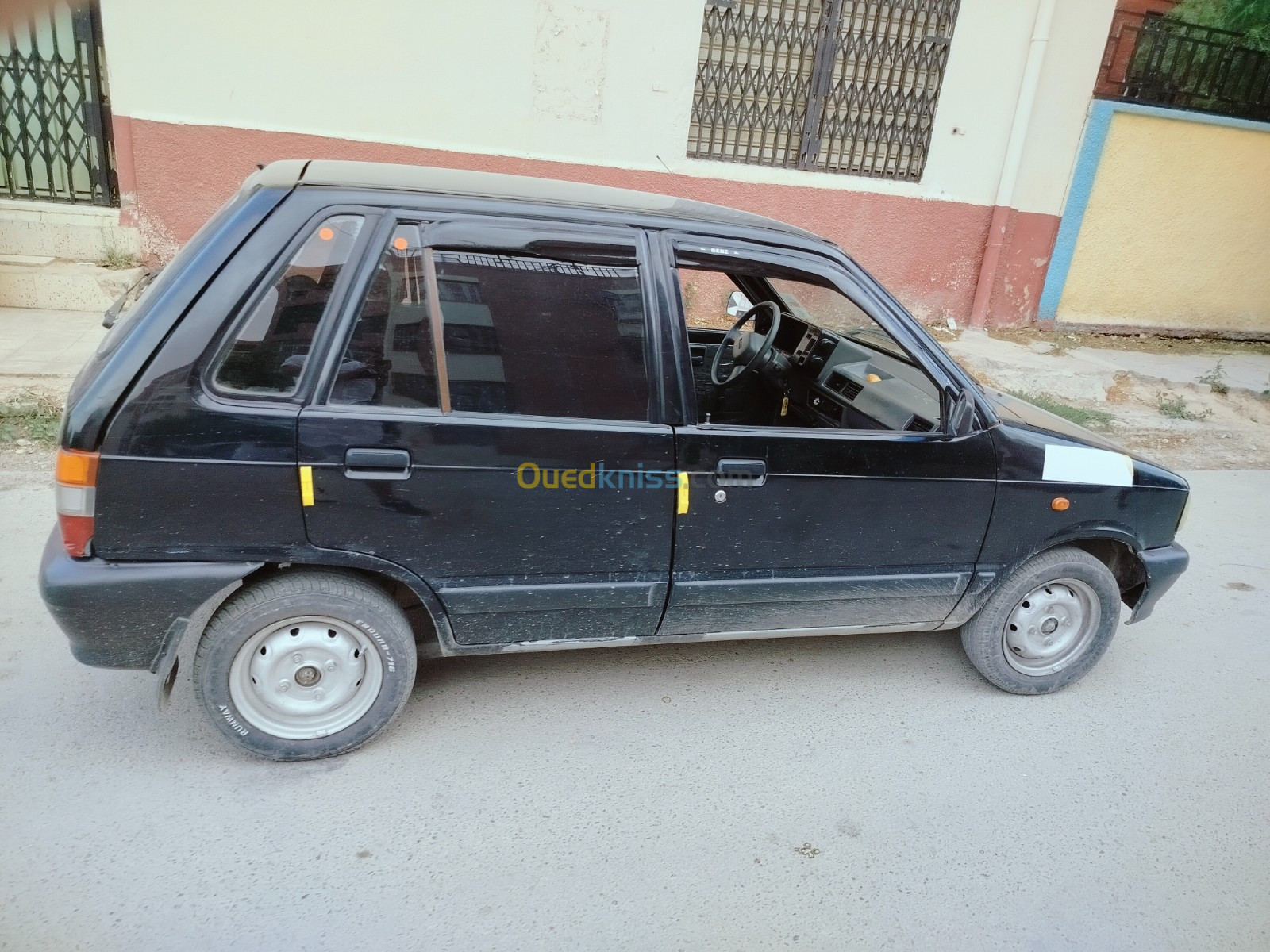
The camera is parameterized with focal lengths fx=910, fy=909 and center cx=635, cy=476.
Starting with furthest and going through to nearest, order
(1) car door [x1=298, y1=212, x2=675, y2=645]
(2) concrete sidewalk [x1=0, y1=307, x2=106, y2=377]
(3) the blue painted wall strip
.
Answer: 1. (3) the blue painted wall strip
2. (2) concrete sidewalk [x1=0, y1=307, x2=106, y2=377]
3. (1) car door [x1=298, y1=212, x2=675, y2=645]

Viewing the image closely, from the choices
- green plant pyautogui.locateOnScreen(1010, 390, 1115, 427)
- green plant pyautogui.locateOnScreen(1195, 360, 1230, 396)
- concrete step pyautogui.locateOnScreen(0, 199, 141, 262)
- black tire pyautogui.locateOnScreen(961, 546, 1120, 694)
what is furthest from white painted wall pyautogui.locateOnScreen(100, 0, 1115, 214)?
black tire pyautogui.locateOnScreen(961, 546, 1120, 694)

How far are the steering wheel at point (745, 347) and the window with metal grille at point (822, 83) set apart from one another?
5028 millimetres

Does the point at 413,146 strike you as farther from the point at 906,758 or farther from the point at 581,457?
the point at 906,758

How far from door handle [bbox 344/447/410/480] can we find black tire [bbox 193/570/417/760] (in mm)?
372

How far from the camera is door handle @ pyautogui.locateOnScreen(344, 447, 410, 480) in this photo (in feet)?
8.84

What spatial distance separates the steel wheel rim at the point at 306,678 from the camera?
283cm

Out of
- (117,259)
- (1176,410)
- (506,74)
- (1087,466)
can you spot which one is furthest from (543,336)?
(1176,410)

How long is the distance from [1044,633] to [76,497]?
3.47 metres

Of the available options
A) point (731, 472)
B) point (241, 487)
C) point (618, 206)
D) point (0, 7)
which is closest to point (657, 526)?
point (731, 472)

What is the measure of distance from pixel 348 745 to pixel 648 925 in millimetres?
1151

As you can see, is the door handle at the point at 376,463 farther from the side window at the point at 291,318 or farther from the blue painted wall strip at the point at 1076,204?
the blue painted wall strip at the point at 1076,204

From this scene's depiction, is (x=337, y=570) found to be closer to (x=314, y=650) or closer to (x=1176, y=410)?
(x=314, y=650)

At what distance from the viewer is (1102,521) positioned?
3549mm

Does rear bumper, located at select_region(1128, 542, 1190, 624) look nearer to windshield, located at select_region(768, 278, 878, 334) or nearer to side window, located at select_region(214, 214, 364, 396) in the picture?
windshield, located at select_region(768, 278, 878, 334)
